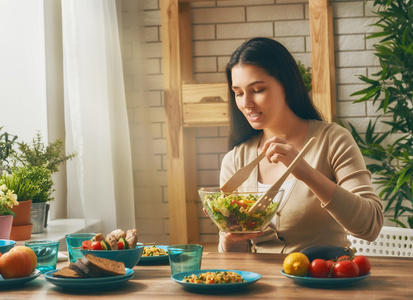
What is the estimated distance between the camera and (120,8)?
344 cm

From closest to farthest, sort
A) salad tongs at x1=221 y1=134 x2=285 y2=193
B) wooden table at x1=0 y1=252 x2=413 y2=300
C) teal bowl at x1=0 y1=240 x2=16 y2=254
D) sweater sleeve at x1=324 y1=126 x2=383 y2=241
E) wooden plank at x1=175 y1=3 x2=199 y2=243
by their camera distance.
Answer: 1. wooden table at x1=0 y1=252 x2=413 y2=300
2. teal bowl at x1=0 y1=240 x2=16 y2=254
3. sweater sleeve at x1=324 y1=126 x2=383 y2=241
4. salad tongs at x1=221 y1=134 x2=285 y2=193
5. wooden plank at x1=175 y1=3 x2=199 y2=243

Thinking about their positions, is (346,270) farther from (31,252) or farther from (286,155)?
(31,252)

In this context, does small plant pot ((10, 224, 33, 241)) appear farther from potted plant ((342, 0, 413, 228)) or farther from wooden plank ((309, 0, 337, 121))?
potted plant ((342, 0, 413, 228))

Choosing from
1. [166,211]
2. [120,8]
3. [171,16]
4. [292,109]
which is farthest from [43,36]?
[292,109]

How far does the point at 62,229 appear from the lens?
118 inches

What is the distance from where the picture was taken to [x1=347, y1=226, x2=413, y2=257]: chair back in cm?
235

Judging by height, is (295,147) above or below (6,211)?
above

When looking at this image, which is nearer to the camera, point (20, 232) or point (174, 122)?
point (20, 232)

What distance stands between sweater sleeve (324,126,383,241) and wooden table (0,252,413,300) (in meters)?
0.23

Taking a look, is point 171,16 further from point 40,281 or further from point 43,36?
point 40,281

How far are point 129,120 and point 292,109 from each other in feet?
4.49

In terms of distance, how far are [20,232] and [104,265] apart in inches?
47.8

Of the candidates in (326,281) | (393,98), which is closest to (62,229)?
(326,281)

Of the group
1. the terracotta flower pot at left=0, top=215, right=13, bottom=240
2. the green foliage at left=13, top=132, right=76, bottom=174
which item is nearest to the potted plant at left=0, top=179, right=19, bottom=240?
the terracotta flower pot at left=0, top=215, right=13, bottom=240
